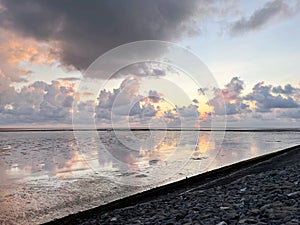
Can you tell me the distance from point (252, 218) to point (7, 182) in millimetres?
25724

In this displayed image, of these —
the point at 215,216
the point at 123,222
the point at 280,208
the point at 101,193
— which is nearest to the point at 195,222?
the point at 215,216

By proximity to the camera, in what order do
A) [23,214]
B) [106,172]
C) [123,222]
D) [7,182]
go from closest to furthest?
[123,222] → [23,214] → [7,182] → [106,172]

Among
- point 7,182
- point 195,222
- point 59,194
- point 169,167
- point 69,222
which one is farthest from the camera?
point 169,167

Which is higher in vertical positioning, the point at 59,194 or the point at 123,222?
the point at 123,222

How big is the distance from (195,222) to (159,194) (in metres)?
10.8

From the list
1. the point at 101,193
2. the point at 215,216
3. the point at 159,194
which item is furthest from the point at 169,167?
the point at 215,216

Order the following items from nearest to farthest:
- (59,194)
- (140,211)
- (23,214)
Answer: (140,211)
(23,214)
(59,194)

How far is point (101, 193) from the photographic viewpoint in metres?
22.1

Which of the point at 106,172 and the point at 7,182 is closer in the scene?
the point at 7,182

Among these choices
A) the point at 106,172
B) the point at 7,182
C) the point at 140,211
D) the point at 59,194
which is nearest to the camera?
the point at 140,211

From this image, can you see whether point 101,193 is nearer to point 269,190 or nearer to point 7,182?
point 7,182

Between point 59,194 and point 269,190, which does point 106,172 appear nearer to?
point 59,194

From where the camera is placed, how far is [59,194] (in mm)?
21891

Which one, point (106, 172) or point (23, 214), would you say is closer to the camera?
point (23, 214)
